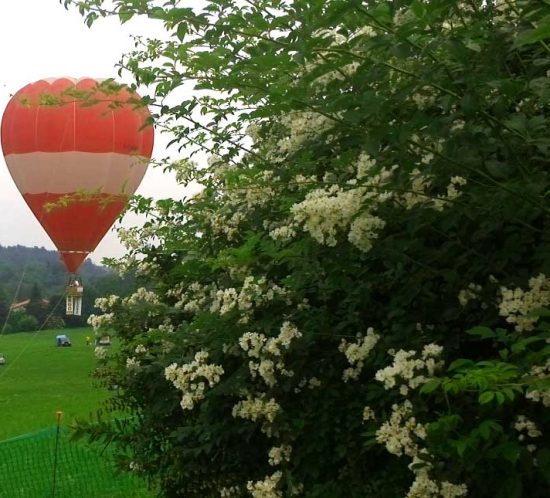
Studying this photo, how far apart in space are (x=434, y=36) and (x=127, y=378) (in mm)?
2373

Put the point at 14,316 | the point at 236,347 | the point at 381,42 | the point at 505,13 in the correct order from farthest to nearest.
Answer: the point at 14,316 → the point at 236,347 → the point at 505,13 → the point at 381,42

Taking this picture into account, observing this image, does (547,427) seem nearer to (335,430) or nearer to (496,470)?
(496,470)

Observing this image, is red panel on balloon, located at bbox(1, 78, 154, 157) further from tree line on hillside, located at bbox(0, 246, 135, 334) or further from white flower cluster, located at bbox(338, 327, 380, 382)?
white flower cluster, located at bbox(338, 327, 380, 382)

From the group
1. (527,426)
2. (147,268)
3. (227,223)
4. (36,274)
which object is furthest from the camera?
(36,274)

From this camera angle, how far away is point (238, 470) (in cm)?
348

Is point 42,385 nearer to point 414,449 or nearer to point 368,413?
point 368,413

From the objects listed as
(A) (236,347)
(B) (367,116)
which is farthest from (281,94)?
(A) (236,347)

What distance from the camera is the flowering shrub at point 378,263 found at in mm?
2250

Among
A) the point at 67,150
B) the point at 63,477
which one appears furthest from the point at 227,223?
the point at 67,150

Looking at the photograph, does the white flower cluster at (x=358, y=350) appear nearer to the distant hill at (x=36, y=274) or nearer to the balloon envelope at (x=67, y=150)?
the balloon envelope at (x=67, y=150)

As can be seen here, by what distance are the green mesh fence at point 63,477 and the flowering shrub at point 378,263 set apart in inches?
179

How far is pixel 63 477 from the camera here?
9477 mm

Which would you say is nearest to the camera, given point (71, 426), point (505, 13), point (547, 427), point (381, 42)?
point (381, 42)

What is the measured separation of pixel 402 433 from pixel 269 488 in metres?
0.82
